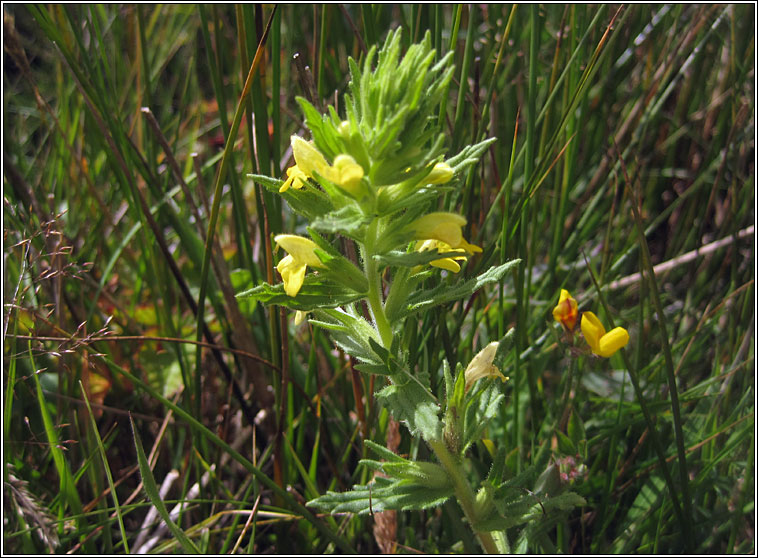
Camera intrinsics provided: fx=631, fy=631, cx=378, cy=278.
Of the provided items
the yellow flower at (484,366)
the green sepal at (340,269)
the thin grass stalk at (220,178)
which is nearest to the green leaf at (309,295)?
the green sepal at (340,269)

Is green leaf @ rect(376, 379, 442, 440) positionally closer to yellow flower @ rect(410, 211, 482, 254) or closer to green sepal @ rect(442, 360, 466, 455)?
green sepal @ rect(442, 360, 466, 455)

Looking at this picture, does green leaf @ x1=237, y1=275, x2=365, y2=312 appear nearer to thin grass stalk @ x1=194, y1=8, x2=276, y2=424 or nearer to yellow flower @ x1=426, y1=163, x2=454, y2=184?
yellow flower @ x1=426, y1=163, x2=454, y2=184

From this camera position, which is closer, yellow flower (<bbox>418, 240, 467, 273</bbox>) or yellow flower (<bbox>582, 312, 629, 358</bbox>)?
yellow flower (<bbox>418, 240, 467, 273</bbox>)

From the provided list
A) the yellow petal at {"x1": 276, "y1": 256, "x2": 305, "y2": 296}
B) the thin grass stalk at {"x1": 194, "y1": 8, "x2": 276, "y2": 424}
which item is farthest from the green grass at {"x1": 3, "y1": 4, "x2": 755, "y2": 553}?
the yellow petal at {"x1": 276, "y1": 256, "x2": 305, "y2": 296}

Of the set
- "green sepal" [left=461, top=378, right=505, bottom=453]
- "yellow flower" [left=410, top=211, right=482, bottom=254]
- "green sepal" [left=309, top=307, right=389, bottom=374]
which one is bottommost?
"green sepal" [left=461, top=378, right=505, bottom=453]

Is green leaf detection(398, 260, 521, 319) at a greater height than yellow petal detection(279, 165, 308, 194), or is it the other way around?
yellow petal detection(279, 165, 308, 194)

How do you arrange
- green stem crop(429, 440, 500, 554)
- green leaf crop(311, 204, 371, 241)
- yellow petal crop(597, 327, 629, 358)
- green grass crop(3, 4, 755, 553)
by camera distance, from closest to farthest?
green leaf crop(311, 204, 371, 241) < green stem crop(429, 440, 500, 554) < yellow petal crop(597, 327, 629, 358) < green grass crop(3, 4, 755, 553)

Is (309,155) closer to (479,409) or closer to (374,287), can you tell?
(374,287)

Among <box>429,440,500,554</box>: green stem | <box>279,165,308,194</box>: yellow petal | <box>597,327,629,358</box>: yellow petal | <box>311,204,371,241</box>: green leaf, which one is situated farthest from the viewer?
<box>597,327,629,358</box>: yellow petal
